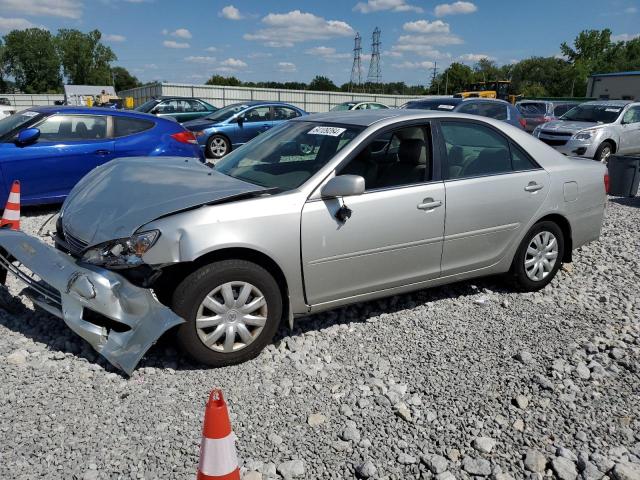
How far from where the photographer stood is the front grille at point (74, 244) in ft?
11.2

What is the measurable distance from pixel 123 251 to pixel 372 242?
1.62m

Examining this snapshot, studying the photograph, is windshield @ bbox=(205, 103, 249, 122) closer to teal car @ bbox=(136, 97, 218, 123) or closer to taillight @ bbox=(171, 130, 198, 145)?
teal car @ bbox=(136, 97, 218, 123)

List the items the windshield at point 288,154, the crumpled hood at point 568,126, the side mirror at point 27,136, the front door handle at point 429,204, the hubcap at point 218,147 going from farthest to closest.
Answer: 1. the hubcap at point 218,147
2. the crumpled hood at point 568,126
3. the side mirror at point 27,136
4. the front door handle at point 429,204
5. the windshield at point 288,154

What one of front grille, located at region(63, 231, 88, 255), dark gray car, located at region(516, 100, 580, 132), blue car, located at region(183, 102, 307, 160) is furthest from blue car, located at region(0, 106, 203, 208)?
dark gray car, located at region(516, 100, 580, 132)

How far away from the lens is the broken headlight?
10.3ft

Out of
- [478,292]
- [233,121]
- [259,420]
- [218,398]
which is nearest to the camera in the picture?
[218,398]

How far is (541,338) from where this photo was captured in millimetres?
4035

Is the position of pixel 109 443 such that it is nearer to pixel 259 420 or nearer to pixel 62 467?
pixel 62 467

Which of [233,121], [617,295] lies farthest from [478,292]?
Result: [233,121]

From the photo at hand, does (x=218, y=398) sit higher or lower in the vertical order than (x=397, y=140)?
lower

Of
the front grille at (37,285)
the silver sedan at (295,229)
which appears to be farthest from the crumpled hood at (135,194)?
the front grille at (37,285)

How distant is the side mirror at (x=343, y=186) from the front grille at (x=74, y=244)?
155 cm

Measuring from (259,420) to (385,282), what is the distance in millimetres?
1434

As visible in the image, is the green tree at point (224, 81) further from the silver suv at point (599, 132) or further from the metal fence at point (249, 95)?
the silver suv at point (599, 132)
